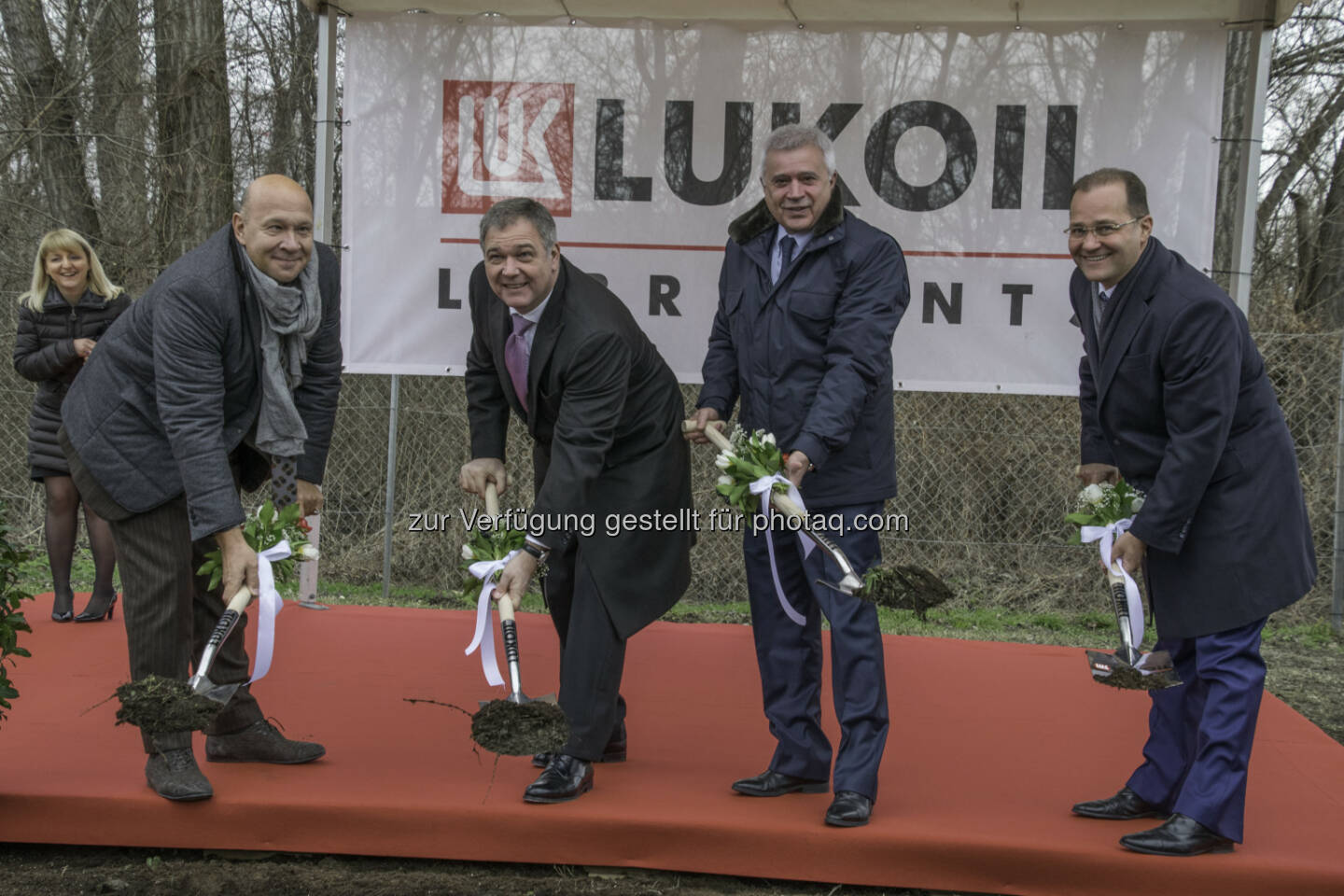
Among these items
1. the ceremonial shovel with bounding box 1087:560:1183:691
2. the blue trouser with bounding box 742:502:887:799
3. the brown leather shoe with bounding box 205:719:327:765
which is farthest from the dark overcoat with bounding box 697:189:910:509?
the brown leather shoe with bounding box 205:719:327:765

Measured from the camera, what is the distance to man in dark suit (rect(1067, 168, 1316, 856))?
311 centimetres

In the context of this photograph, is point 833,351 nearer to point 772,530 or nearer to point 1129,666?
point 772,530

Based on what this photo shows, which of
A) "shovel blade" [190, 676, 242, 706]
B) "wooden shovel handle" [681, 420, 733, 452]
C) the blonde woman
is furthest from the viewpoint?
the blonde woman

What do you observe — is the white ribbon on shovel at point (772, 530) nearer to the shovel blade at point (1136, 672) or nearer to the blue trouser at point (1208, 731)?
the shovel blade at point (1136, 672)

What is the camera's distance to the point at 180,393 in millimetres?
3295

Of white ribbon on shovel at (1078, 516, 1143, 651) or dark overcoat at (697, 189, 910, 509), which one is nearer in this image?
white ribbon on shovel at (1078, 516, 1143, 651)

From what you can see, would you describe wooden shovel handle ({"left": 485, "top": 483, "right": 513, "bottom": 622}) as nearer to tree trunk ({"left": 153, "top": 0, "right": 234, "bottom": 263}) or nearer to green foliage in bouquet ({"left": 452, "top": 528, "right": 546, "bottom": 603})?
green foliage in bouquet ({"left": 452, "top": 528, "right": 546, "bottom": 603})

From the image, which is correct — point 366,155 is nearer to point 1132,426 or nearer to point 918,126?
point 918,126

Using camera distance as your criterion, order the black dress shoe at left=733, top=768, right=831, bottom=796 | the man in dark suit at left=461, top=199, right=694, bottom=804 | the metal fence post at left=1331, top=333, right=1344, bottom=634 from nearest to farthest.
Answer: the man in dark suit at left=461, top=199, right=694, bottom=804 < the black dress shoe at left=733, top=768, right=831, bottom=796 < the metal fence post at left=1331, top=333, right=1344, bottom=634

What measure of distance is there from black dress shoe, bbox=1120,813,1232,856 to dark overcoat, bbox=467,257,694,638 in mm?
1392

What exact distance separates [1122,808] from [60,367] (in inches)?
Answer: 185

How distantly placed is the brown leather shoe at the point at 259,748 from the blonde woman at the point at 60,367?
2191 mm

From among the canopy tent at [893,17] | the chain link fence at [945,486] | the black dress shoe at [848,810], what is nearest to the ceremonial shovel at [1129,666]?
the black dress shoe at [848,810]

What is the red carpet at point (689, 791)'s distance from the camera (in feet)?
10.4
